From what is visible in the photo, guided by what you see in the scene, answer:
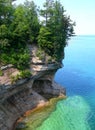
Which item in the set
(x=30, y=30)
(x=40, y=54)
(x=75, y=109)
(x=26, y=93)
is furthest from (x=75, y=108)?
(x=30, y=30)

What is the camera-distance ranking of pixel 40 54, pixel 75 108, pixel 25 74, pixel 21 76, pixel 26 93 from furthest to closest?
pixel 40 54 < pixel 26 93 < pixel 75 108 < pixel 25 74 < pixel 21 76

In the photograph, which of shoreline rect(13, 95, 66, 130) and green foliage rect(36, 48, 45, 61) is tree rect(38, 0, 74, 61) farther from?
shoreline rect(13, 95, 66, 130)

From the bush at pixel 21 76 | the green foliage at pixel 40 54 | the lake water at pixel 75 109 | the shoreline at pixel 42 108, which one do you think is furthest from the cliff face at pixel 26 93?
the lake water at pixel 75 109

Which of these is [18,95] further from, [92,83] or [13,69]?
[92,83]

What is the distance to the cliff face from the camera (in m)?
41.5

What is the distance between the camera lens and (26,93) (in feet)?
164

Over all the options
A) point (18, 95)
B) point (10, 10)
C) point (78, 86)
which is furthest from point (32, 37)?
point (78, 86)

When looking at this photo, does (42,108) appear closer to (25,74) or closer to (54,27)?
(25,74)

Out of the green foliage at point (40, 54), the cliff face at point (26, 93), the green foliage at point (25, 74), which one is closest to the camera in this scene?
the cliff face at point (26, 93)

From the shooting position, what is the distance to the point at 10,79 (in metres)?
42.6

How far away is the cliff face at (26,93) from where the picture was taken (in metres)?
41.5

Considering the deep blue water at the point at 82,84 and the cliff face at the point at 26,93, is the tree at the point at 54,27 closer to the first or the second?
the cliff face at the point at 26,93

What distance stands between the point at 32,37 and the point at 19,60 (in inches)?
298

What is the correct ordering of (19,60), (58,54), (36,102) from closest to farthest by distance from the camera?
(19,60) < (36,102) < (58,54)
